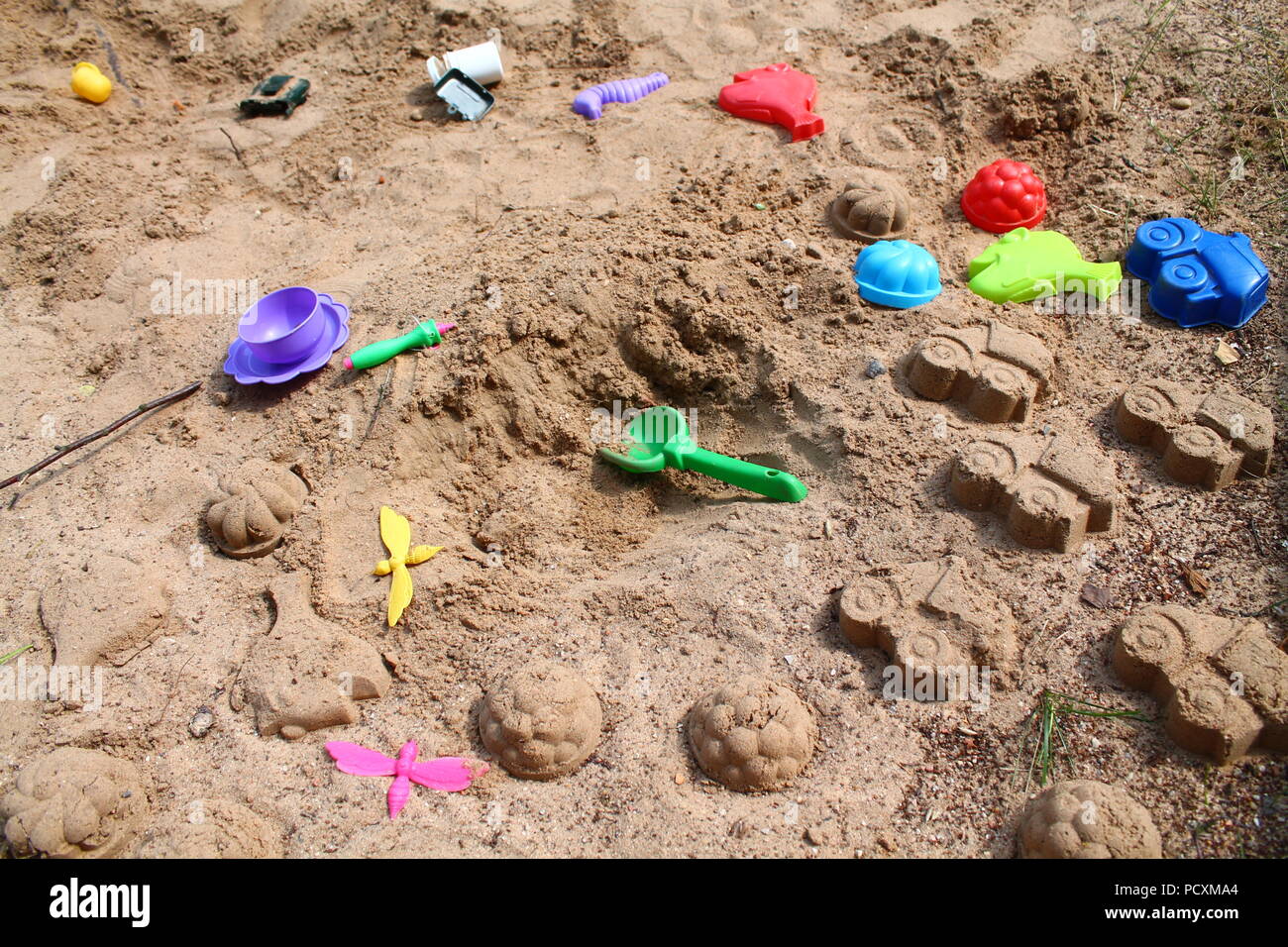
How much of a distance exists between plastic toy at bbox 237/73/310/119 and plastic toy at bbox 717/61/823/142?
210cm

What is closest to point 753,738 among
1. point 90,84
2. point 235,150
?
point 235,150

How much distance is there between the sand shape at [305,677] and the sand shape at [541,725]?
14.7 inches

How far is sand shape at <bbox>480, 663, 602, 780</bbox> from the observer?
2.11 metres

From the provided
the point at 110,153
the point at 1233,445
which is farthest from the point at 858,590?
the point at 110,153

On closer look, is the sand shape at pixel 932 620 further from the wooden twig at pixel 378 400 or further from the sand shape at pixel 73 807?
the sand shape at pixel 73 807

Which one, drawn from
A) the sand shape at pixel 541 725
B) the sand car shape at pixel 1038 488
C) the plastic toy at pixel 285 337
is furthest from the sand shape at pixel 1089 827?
the plastic toy at pixel 285 337

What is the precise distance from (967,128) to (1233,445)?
1.85 metres

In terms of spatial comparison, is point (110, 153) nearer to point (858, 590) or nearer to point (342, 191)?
point (342, 191)

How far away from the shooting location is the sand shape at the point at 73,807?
6.25 ft

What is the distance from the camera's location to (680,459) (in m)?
2.92

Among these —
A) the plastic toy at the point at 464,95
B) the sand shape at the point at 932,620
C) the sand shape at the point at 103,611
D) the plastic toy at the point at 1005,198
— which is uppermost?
the plastic toy at the point at 1005,198

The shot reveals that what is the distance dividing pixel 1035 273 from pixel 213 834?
10.2 feet

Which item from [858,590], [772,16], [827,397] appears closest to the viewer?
[858,590]
